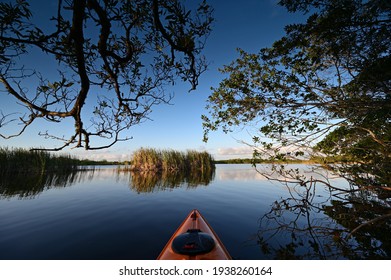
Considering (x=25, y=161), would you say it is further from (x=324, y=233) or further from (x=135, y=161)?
(x=324, y=233)

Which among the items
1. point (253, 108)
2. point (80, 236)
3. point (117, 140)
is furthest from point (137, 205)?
point (253, 108)

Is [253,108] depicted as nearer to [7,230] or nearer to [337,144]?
[337,144]

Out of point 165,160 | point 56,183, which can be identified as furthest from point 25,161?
point 165,160

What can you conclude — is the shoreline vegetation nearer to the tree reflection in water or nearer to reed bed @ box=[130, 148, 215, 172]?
reed bed @ box=[130, 148, 215, 172]

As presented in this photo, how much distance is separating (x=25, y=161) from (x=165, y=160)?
46.1 feet

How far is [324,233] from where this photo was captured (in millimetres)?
5270

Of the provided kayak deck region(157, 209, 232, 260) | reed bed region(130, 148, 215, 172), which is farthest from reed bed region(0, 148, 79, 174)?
kayak deck region(157, 209, 232, 260)

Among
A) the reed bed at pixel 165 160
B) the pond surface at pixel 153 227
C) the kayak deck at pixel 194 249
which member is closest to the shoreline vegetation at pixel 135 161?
the reed bed at pixel 165 160

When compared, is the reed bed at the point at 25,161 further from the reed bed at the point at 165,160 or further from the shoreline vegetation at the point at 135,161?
the reed bed at the point at 165,160

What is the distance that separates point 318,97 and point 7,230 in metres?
11.4

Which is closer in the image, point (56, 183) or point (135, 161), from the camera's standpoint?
point (56, 183)

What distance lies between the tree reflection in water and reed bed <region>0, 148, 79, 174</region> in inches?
880

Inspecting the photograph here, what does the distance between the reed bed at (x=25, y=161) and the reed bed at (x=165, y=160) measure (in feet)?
28.9

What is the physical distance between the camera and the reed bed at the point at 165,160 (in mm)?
22728
